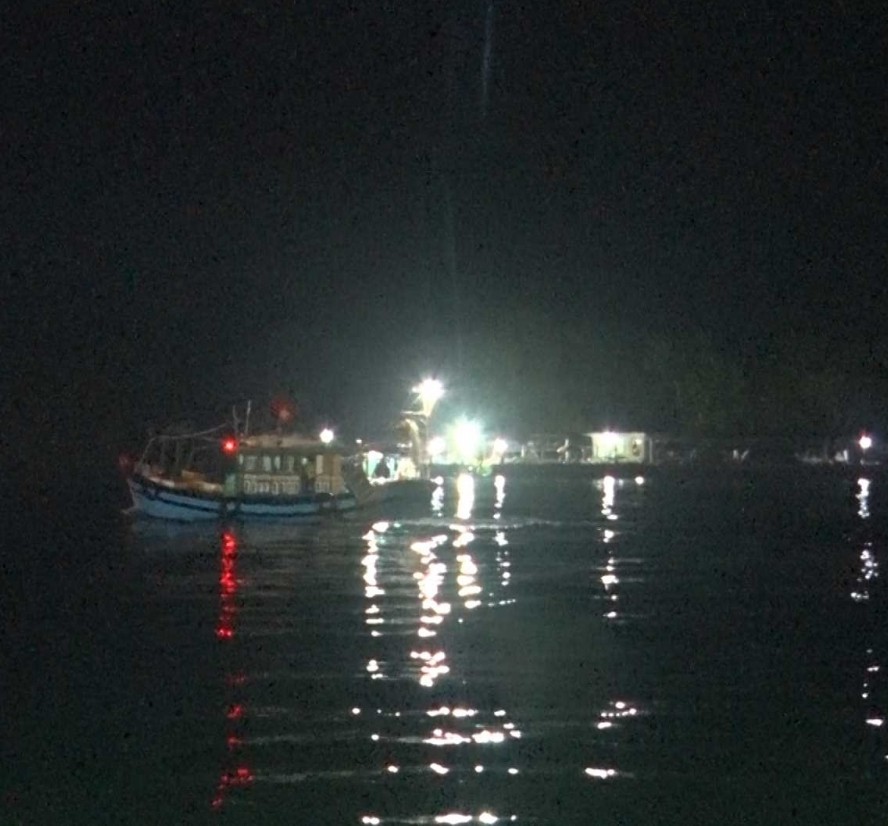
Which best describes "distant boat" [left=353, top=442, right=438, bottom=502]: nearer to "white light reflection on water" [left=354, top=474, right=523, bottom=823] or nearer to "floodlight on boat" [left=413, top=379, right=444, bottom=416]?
"floodlight on boat" [left=413, top=379, right=444, bottom=416]

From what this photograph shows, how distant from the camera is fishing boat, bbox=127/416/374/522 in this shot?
3984 centimetres

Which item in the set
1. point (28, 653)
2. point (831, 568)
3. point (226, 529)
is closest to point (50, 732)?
point (28, 653)

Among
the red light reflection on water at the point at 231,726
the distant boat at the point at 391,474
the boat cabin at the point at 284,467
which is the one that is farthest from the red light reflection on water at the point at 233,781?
the distant boat at the point at 391,474

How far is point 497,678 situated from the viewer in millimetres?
15078

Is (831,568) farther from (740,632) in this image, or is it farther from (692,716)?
(692,716)

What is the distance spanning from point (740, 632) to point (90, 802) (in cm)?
1019

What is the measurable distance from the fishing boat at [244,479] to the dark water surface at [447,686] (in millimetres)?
8731

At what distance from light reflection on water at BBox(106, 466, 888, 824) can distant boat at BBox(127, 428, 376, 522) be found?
27.6 feet

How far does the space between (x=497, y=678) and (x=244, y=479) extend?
90.8ft

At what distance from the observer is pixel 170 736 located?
12.5 metres

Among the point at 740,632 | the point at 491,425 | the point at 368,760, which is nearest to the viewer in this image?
the point at 368,760

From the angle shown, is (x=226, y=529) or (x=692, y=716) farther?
(x=226, y=529)

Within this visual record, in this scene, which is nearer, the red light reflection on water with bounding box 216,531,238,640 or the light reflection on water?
the light reflection on water

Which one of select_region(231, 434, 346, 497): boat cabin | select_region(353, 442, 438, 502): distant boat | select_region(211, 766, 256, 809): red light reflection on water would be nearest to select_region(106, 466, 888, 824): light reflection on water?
select_region(211, 766, 256, 809): red light reflection on water
